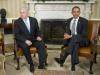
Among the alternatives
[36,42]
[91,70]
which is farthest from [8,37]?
[91,70]

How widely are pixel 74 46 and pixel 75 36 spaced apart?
8.3 inches

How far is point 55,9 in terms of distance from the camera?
5523 millimetres

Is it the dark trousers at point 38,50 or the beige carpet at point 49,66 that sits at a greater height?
the dark trousers at point 38,50

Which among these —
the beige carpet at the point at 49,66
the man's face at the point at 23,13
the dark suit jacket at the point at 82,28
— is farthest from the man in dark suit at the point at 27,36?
the dark suit jacket at the point at 82,28

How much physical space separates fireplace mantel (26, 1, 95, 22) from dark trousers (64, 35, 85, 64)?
232 cm

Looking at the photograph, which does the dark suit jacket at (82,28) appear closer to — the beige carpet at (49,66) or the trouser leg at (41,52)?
the beige carpet at (49,66)

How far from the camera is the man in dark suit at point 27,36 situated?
10.8ft

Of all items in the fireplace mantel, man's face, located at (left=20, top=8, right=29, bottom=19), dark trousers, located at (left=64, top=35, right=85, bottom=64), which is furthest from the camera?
the fireplace mantel

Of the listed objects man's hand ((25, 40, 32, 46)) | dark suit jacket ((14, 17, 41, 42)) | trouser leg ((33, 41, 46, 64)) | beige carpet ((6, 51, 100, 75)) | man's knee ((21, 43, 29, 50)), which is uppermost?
dark suit jacket ((14, 17, 41, 42))

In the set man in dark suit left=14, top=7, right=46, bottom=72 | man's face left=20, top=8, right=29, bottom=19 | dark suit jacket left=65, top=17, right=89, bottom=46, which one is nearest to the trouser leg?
man in dark suit left=14, top=7, right=46, bottom=72

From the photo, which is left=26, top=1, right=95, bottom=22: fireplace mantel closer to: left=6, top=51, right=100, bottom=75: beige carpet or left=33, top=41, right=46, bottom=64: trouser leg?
left=6, top=51, right=100, bottom=75: beige carpet

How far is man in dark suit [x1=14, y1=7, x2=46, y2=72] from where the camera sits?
331 centimetres

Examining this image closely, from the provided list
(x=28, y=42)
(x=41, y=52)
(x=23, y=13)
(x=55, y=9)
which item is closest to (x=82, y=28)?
A: (x=41, y=52)

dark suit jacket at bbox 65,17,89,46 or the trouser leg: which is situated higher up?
dark suit jacket at bbox 65,17,89,46
